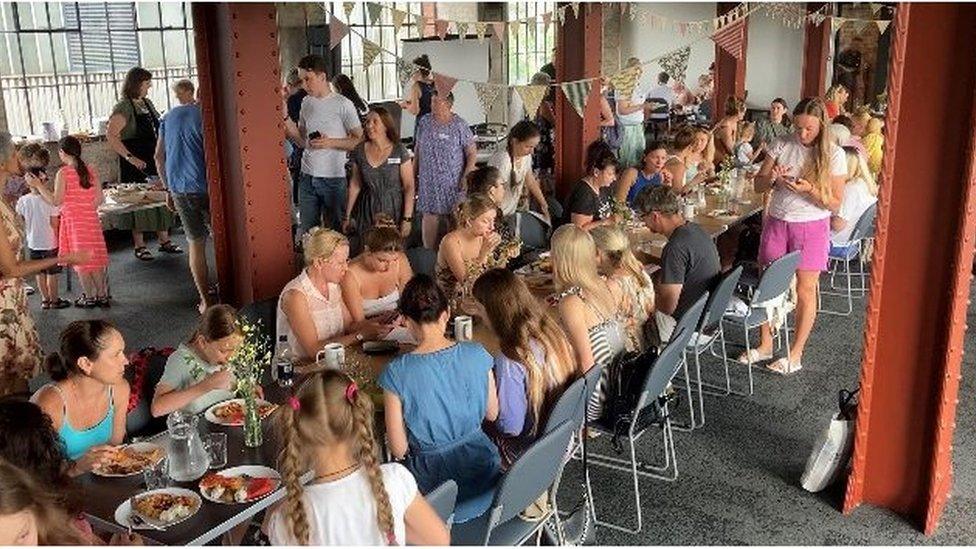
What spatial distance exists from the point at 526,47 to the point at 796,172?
11889 millimetres

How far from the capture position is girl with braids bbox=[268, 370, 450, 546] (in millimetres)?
2434

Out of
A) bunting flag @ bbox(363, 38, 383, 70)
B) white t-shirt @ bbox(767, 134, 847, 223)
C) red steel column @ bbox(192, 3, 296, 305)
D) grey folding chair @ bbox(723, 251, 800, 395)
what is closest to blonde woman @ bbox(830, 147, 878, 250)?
white t-shirt @ bbox(767, 134, 847, 223)

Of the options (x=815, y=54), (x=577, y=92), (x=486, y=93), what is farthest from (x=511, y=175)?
(x=815, y=54)

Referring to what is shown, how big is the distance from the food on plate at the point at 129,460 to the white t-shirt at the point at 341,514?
0.79 m

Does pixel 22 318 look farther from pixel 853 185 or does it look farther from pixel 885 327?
pixel 853 185

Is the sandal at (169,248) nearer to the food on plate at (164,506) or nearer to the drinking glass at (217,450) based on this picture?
the drinking glass at (217,450)

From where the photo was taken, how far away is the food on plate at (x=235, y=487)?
2848 millimetres

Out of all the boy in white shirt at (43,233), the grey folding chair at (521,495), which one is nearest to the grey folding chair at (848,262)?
the grey folding chair at (521,495)

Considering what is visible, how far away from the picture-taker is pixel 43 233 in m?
7.31

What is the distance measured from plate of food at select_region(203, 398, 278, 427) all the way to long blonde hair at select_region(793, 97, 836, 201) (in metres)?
3.51

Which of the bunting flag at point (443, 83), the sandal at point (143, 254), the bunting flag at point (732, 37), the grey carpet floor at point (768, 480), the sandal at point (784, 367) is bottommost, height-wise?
the grey carpet floor at point (768, 480)

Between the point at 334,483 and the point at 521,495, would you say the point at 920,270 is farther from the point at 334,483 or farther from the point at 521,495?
the point at 334,483

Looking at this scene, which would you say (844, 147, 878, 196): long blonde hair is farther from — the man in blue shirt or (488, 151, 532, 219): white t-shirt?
the man in blue shirt

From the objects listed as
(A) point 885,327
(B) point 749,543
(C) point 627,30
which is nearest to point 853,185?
(A) point 885,327
